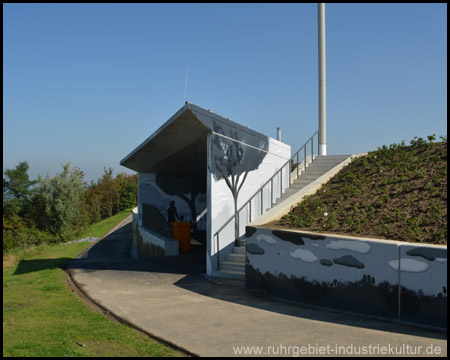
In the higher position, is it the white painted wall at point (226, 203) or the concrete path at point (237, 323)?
the white painted wall at point (226, 203)

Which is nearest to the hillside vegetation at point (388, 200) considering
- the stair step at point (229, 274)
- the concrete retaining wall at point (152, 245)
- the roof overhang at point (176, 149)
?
the stair step at point (229, 274)

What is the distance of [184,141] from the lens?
1309cm

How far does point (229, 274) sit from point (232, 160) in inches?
133

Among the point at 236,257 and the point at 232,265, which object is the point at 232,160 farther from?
the point at 232,265

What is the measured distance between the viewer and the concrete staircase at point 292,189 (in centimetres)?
1066

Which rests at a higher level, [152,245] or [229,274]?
[152,245]

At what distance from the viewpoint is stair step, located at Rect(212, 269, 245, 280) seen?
10.4 m

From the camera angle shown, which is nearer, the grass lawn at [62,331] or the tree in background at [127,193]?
the grass lawn at [62,331]

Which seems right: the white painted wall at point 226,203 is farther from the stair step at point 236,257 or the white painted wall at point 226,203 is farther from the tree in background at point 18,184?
the tree in background at point 18,184

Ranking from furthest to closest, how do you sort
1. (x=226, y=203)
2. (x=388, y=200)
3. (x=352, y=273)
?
1. (x=226, y=203)
2. (x=388, y=200)
3. (x=352, y=273)

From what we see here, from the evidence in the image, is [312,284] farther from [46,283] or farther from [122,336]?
[46,283]

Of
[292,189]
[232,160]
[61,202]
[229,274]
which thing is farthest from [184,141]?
[61,202]

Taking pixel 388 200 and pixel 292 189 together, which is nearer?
pixel 388 200

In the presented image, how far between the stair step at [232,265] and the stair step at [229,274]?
91mm
